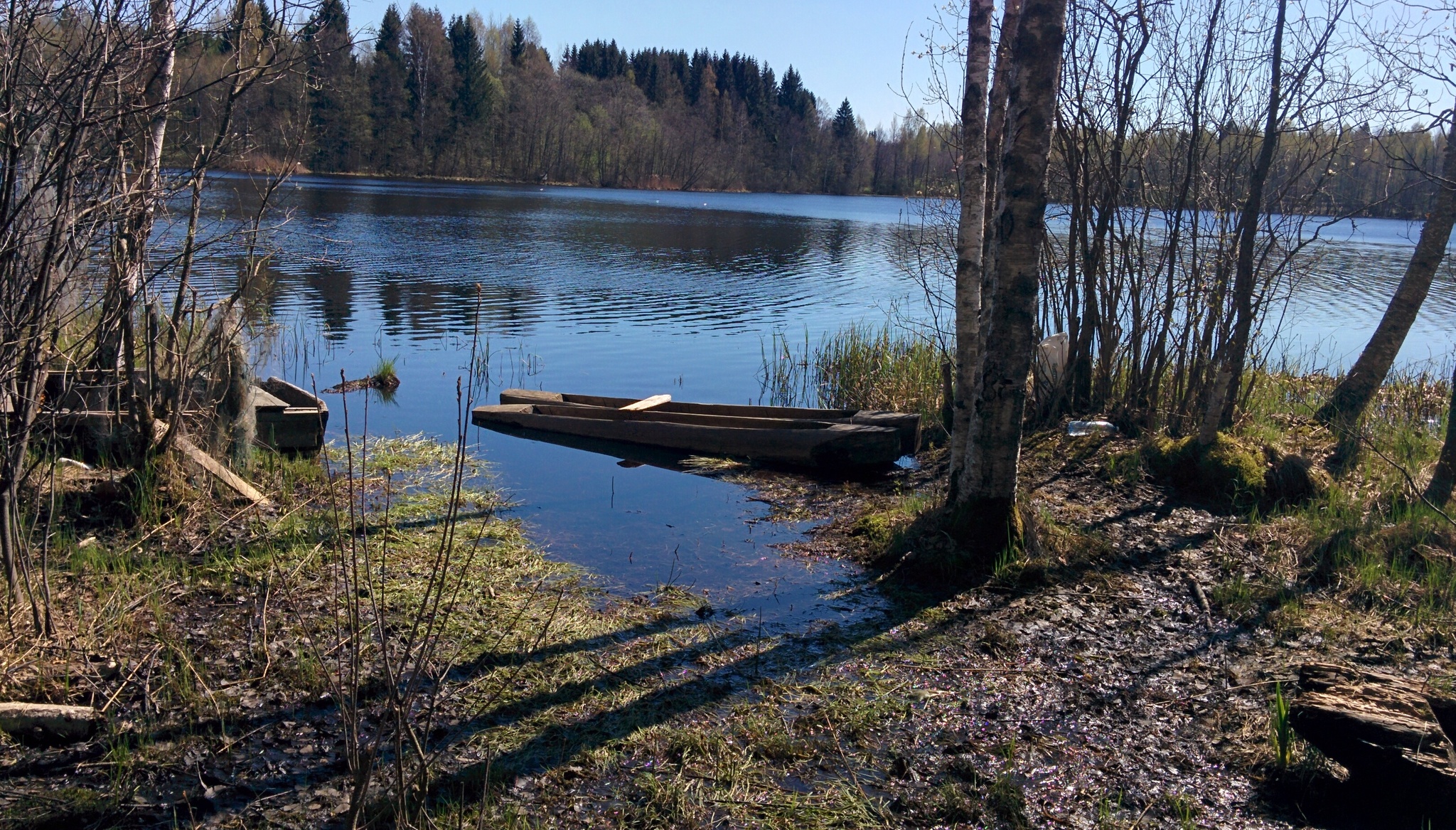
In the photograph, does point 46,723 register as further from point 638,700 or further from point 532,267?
point 532,267

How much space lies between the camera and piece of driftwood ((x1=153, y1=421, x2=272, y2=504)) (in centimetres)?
633

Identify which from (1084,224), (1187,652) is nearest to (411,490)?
(1187,652)

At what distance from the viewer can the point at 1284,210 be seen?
902cm

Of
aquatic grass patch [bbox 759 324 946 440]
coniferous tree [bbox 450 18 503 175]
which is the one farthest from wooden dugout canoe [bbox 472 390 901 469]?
coniferous tree [bbox 450 18 503 175]

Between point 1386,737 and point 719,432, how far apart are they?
664cm

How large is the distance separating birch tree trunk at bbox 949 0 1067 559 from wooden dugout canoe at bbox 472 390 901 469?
2.77 meters

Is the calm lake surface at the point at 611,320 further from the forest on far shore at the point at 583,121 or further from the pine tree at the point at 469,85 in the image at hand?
the pine tree at the point at 469,85

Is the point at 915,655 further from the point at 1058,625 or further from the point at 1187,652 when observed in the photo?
the point at 1187,652

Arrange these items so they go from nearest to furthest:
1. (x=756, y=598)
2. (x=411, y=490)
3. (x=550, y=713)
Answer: (x=550, y=713) → (x=756, y=598) → (x=411, y=490)

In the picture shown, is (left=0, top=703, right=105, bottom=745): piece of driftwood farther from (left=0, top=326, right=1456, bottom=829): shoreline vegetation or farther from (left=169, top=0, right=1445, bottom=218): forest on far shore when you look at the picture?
(left=169, top=0, right=1445, bottom=218): forest on far shore

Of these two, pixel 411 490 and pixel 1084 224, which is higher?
pixel 1084 224

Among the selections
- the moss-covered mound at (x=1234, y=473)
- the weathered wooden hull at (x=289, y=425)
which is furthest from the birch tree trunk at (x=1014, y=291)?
the weathered wooden hull at (x=289, y=425)

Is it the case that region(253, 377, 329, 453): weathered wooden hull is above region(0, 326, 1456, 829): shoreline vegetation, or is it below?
above

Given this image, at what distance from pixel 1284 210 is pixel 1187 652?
19.1 ft
